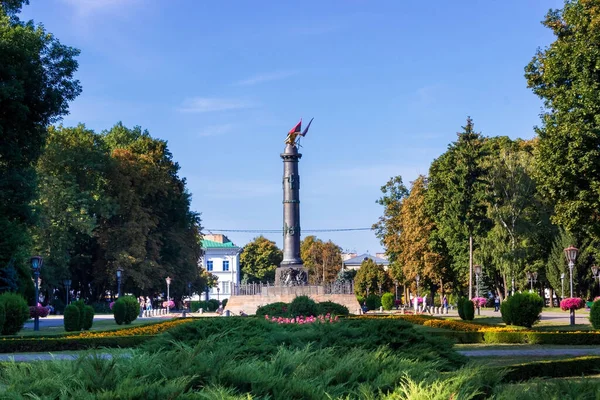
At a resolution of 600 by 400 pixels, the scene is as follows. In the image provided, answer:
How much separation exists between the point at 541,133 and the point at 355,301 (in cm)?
1774

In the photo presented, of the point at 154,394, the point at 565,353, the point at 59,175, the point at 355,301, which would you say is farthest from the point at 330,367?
the point at 59,175

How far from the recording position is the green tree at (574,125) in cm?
2675

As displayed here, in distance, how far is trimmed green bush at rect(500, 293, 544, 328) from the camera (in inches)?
934

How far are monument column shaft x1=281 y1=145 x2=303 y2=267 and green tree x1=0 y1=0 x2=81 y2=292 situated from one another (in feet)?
57.6

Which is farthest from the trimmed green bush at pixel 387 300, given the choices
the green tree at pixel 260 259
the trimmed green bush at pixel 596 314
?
the green tree at pixel 260 259

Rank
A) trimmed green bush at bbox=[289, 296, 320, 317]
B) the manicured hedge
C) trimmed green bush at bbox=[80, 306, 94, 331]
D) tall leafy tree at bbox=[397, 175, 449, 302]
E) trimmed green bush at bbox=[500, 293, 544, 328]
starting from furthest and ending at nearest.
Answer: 1. tall leafy tree at bbox=[397, 175, 449, 302]
2. trimmed green bush at bbox=[80, 306, 94, 331]
3. trimmed green bush at bbox=[500, 293, 544, 328]
4. trimmed green bush at bbox=[289, 296, 320, 317]
5. the manicured hedge

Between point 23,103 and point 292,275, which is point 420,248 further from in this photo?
point 23,103

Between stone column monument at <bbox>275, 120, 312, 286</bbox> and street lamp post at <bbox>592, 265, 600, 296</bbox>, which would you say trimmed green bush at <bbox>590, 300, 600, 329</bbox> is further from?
street lamp post at <bbox>592, 265, 600, 296</bbox>

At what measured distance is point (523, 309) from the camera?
23.8 meters

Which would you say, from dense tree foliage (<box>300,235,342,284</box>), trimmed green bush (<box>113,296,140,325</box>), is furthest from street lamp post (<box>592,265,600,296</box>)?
dense tree foliage (<box>300,235,342,284</box>)

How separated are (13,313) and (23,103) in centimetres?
881

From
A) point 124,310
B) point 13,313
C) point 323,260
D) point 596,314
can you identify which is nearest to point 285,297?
point 124,310

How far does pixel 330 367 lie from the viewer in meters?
6.58

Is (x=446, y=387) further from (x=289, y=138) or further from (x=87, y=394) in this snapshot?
(x=289, y=138)
